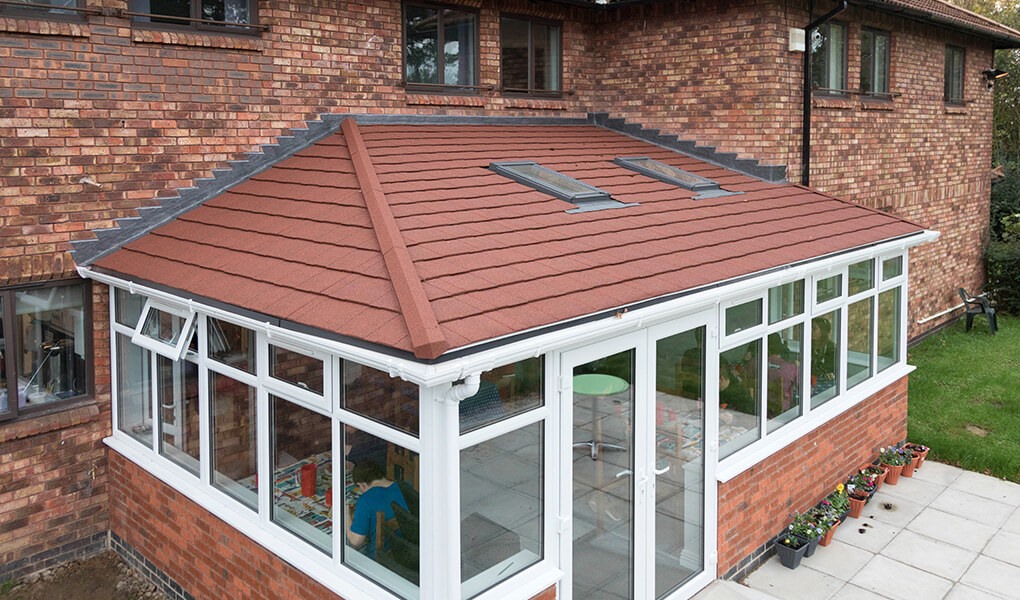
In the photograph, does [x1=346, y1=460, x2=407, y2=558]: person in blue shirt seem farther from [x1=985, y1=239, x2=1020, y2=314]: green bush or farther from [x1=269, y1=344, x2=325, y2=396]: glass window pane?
[x1=985, y1=239, x2=1020, y2=314]: green bush

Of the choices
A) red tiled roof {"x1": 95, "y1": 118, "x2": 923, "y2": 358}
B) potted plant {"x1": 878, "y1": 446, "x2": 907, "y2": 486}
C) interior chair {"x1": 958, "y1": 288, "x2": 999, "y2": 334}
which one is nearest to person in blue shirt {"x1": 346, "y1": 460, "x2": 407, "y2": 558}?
red tiled roof {"x1": 95, "y1": 118, "x2": 923, "y2": 358}

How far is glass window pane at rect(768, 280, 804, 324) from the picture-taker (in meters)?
7.07

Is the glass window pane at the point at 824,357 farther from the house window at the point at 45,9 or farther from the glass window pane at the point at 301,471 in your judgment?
the house window at the point at 45,9

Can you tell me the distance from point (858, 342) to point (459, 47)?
208 inches

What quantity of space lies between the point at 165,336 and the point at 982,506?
7467 millimetres

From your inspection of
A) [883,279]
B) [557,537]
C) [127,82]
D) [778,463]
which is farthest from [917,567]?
[127,82]

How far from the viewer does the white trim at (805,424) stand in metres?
6.61

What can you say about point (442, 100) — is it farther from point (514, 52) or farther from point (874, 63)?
point (874, 63)

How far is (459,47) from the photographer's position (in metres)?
9.55

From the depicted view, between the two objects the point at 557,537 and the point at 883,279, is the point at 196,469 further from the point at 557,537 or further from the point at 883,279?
the point at 883,279

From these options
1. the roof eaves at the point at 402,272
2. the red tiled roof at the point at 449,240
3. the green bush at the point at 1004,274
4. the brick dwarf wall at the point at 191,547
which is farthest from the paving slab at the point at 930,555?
the green bush at the point at 1004,274

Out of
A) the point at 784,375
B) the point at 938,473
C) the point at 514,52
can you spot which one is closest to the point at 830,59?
the point at 514,52

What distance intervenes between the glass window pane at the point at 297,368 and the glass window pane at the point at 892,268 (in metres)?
6.14

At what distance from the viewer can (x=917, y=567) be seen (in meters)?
6.93
